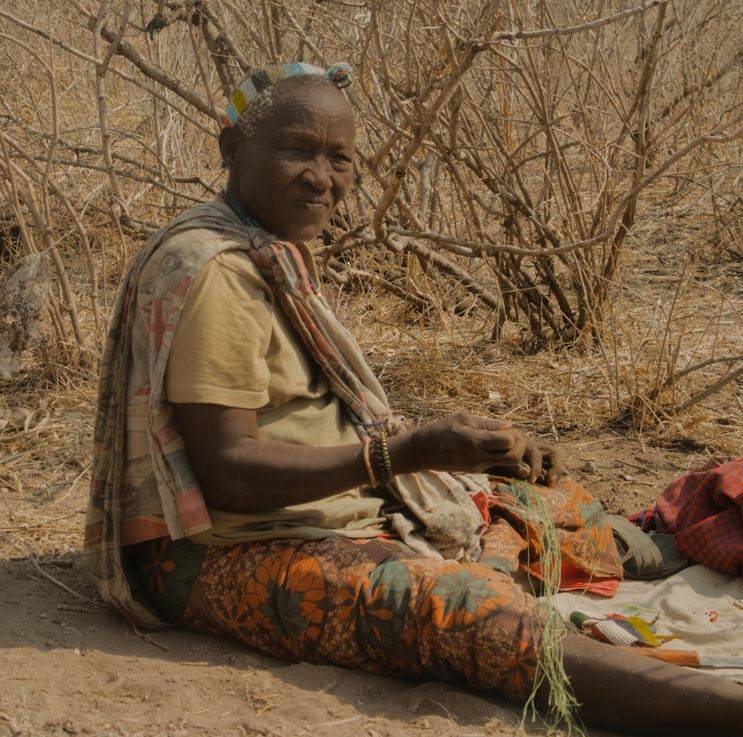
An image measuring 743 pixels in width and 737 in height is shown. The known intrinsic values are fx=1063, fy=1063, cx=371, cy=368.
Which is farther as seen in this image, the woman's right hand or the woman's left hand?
the woman's left hand

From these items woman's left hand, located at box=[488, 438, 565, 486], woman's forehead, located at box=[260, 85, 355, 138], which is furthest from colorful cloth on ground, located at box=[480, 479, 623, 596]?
woman's forehead, located at box=[260, 85, 355, 138]

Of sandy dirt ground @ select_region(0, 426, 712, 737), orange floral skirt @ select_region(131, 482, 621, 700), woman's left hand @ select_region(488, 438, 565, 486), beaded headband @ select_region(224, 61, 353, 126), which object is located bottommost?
sandy dirt ground @ select_region(0, 426, 712, 737)

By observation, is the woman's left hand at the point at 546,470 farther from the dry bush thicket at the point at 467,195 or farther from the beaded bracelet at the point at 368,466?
the dry bush thicket at the point at 467,195

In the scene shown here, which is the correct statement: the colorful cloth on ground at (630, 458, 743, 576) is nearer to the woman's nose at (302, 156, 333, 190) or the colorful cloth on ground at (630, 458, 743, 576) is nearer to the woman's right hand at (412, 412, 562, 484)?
the woman's right hand at (412, 412, 562, 484)

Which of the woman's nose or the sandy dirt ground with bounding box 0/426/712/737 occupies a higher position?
the woman's nose

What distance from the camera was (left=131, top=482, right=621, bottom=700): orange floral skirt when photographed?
2115 mm

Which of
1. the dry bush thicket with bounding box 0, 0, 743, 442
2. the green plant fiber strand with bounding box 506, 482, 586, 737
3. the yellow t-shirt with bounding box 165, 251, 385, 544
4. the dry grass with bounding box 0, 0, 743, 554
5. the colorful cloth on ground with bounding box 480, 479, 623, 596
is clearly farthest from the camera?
the dry bush thicket with bounding box 0, 0, 743, 442

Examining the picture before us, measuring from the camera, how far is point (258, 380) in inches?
85.8

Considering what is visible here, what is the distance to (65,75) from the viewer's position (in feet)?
23.7

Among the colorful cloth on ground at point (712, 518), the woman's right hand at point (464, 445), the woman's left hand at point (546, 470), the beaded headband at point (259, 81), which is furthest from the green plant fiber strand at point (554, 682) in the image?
the beaded headband at point (259, 81)

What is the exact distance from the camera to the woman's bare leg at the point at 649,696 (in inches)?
80.7

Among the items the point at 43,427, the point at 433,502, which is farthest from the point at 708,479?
the point at 43,427

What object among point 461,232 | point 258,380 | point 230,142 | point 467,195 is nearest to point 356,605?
point 258,380

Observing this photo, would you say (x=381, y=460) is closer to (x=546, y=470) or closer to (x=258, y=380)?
(x=258, y=380)
